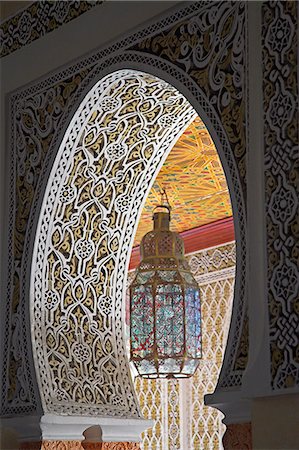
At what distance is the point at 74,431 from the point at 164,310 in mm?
1677

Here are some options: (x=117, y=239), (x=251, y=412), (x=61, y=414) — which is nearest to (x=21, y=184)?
(x=117, y=239)

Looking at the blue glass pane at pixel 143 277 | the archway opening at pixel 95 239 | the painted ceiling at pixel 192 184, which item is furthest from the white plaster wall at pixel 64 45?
the painted ceiling at pixel 192 184

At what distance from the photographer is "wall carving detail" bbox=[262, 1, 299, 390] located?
7.92ft

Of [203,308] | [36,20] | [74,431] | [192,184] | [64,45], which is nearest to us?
[74,431]

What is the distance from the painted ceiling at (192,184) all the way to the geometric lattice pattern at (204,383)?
0.35 meters

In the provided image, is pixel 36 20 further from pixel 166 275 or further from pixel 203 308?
Result: pixel 203 308

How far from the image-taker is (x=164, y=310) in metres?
4.97

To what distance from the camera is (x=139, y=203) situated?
3.61 metres

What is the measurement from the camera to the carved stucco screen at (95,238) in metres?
3.38

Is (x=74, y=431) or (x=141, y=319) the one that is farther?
(x=141, y=319)

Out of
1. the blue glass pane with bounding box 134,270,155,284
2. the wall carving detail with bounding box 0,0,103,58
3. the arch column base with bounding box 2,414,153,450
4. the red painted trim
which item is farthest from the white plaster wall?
the red painted trim

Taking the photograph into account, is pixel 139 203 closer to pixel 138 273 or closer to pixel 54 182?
pixel 54 182

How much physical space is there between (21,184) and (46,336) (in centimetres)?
57

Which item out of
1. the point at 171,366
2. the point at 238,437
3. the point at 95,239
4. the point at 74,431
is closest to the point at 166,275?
the point at 171,366
